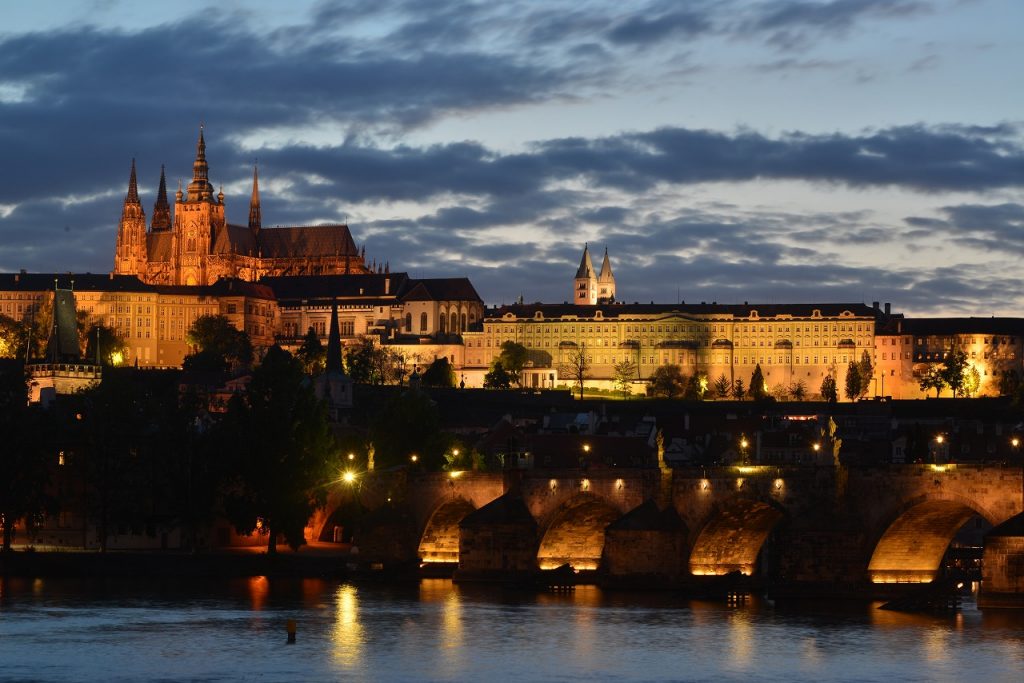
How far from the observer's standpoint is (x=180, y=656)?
238 ft

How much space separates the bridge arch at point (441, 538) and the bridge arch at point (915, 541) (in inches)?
996

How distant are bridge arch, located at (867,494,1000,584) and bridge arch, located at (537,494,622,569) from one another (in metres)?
15.2

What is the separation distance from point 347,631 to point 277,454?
25064mm

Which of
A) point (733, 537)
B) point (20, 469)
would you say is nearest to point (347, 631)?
point (733, 537)

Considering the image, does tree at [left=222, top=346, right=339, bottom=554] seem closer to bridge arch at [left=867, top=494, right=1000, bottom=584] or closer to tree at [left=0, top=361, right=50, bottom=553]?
tree at [left=0, top=361, right=50, bottom=553]

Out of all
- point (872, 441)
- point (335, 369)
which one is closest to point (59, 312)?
point (335, 369)

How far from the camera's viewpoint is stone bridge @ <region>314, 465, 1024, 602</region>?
266 ft

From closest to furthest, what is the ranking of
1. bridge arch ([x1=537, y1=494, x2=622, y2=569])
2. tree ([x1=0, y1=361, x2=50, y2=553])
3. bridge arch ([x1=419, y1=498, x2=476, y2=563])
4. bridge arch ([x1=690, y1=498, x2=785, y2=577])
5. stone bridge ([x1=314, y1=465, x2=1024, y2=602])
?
stone bridge ([x1=314, y1=465, x2=1024, y2=602]) < bridge arch ([x1=690, y1=498, x2=785, y2=577]) < bridge arch ([x1=537, y1=494, x2=622, y2=569]) < tree ([x1=0, y1=361, x2=50, y2=553]) < bridge arch ([x1=419, y1=498, x2=476, y2=563])

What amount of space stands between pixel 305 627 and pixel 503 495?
1780 centimetres

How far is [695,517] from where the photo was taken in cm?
8800

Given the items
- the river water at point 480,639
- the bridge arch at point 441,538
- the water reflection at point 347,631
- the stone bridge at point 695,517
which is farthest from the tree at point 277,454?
the river water at point 480,639

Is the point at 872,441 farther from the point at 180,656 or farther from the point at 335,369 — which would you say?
the point at 180,656

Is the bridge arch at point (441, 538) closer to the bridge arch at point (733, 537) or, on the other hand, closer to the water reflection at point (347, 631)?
the water reflection at point (347, 631)

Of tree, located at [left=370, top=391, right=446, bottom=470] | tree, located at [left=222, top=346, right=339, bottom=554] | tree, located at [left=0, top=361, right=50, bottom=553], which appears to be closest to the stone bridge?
tree, located at [left=222, top=346, right=339, bottom=554]
